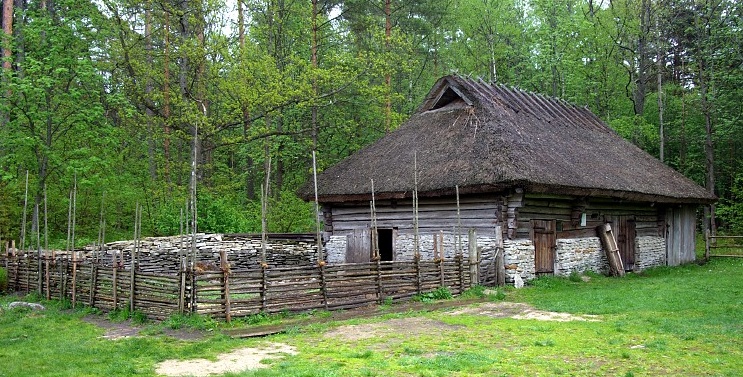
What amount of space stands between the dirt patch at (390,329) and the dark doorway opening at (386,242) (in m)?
8.28

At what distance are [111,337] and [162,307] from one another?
1.20m

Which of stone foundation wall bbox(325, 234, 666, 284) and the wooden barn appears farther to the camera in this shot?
the wooden barn

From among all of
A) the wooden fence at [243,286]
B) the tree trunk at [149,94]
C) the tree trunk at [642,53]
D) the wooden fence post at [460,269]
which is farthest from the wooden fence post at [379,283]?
the tree trunk at [642,53]

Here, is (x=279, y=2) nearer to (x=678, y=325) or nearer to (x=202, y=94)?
(x=202, y=94)

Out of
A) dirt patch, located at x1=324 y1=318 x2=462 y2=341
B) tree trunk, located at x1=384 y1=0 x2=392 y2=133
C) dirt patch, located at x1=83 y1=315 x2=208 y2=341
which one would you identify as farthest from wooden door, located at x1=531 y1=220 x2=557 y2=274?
tree trunk, located at x1=384 y1=0 x2=392 y2=133

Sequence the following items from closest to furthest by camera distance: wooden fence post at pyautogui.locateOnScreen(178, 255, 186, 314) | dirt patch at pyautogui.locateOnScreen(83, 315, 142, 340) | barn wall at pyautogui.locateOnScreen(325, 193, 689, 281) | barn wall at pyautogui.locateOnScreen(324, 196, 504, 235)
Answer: dirt patch at pyautogui.locateOnScreen(83, 315, 142, 340) → wooden fence post at pyautogui.locateOnScreen(178, 255, 186, 314) → barn wall at pyautogui.locateOnScreen(325, 193, 689, 281) → barn wall at pyautogui.locateOnScreen(324, 196, 504, 235)

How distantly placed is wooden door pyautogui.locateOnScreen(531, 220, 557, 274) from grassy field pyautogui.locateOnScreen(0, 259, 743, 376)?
3.58 m

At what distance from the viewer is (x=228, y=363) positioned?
8109 mm

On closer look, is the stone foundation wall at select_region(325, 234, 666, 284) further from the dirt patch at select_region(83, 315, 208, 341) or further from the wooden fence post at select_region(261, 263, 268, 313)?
the dirt patch at select_region(83, 315, 208, 341)

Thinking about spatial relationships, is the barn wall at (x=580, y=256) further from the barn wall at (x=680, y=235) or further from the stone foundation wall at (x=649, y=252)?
the barn wall at (x=680, y=235)

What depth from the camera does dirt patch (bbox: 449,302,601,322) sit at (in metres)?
11.4

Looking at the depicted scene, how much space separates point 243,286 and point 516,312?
5.03m

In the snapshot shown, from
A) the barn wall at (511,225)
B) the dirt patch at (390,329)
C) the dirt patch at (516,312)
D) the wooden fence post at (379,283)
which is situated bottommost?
the dirt patch at (516,312)

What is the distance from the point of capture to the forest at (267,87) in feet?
70.0
